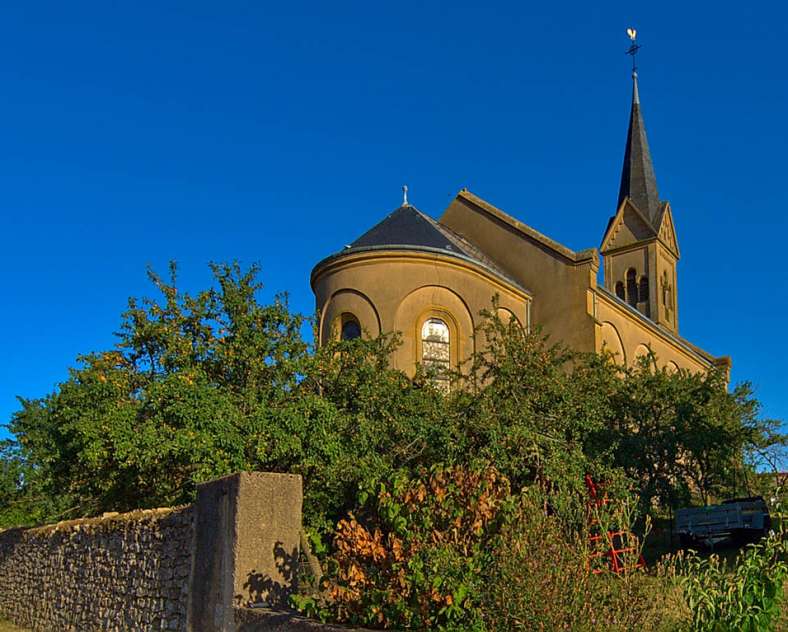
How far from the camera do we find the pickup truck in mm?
14234

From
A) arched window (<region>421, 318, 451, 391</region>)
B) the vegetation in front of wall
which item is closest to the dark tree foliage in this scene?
the vegetation in front of wall

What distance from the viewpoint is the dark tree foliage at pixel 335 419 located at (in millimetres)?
12188

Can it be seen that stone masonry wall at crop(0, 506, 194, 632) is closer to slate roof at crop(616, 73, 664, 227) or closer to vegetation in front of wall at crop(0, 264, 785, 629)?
vegetation in front of wall at crop(0, 264, 785, 629)

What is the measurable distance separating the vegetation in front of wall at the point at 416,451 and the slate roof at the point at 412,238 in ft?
26.9

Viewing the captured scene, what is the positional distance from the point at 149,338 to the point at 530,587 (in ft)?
36.3

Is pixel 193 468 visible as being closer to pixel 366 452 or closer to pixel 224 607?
pixel 366 452

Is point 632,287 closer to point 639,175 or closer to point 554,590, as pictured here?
point 639,175

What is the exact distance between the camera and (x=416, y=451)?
12.8 metres

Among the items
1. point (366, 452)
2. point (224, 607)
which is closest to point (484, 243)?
point (366, 452)

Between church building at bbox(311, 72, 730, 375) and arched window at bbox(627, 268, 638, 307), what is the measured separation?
384 inches

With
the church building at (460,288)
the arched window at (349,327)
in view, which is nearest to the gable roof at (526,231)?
the church building at (460,288)

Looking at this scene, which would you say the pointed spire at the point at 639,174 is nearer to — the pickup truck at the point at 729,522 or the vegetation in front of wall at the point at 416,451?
the vegetation in front of wall at the point at 416,451

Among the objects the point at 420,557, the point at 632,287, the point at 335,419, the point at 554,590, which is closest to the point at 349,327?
the point at 335,419

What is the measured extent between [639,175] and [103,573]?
45528 mm
